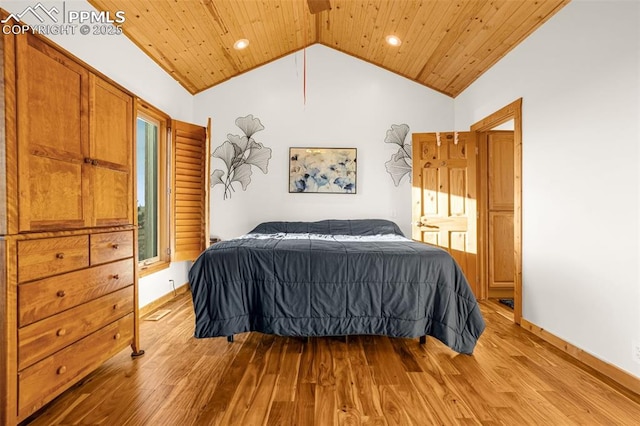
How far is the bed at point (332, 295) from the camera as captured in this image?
2.20 m

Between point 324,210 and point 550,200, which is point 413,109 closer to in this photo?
point 324,210

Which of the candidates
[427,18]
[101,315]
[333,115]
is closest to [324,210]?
[333,115]

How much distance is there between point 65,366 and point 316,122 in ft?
11.4

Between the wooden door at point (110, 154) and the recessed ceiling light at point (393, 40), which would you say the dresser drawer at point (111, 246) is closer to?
the wooden door at point (110, 154)

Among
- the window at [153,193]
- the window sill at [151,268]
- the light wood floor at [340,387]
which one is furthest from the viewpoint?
the window at [153,193]

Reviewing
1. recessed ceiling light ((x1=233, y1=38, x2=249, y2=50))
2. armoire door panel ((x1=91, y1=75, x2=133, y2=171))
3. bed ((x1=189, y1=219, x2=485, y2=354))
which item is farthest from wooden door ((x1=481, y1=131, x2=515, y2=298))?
armoire door panel ((x1=91, y1=75, x2=133, y2=171))

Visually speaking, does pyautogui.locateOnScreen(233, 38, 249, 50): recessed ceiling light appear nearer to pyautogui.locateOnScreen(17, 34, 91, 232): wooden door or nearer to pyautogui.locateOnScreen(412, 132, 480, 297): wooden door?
pyautogui.locateOnScreen(17, 34, 91, 232): wooden door

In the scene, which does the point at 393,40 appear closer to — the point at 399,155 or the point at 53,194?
the point at 399,155

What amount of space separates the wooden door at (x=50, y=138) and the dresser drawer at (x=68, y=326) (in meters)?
0.45

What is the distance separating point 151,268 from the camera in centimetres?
316

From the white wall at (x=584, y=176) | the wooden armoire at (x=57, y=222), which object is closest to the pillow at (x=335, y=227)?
the white wall at (x=584, y=176)

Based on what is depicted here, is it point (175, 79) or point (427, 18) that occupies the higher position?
point (427, 18)

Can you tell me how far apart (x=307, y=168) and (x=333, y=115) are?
0.79m

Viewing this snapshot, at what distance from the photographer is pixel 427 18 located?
2.98 metres
